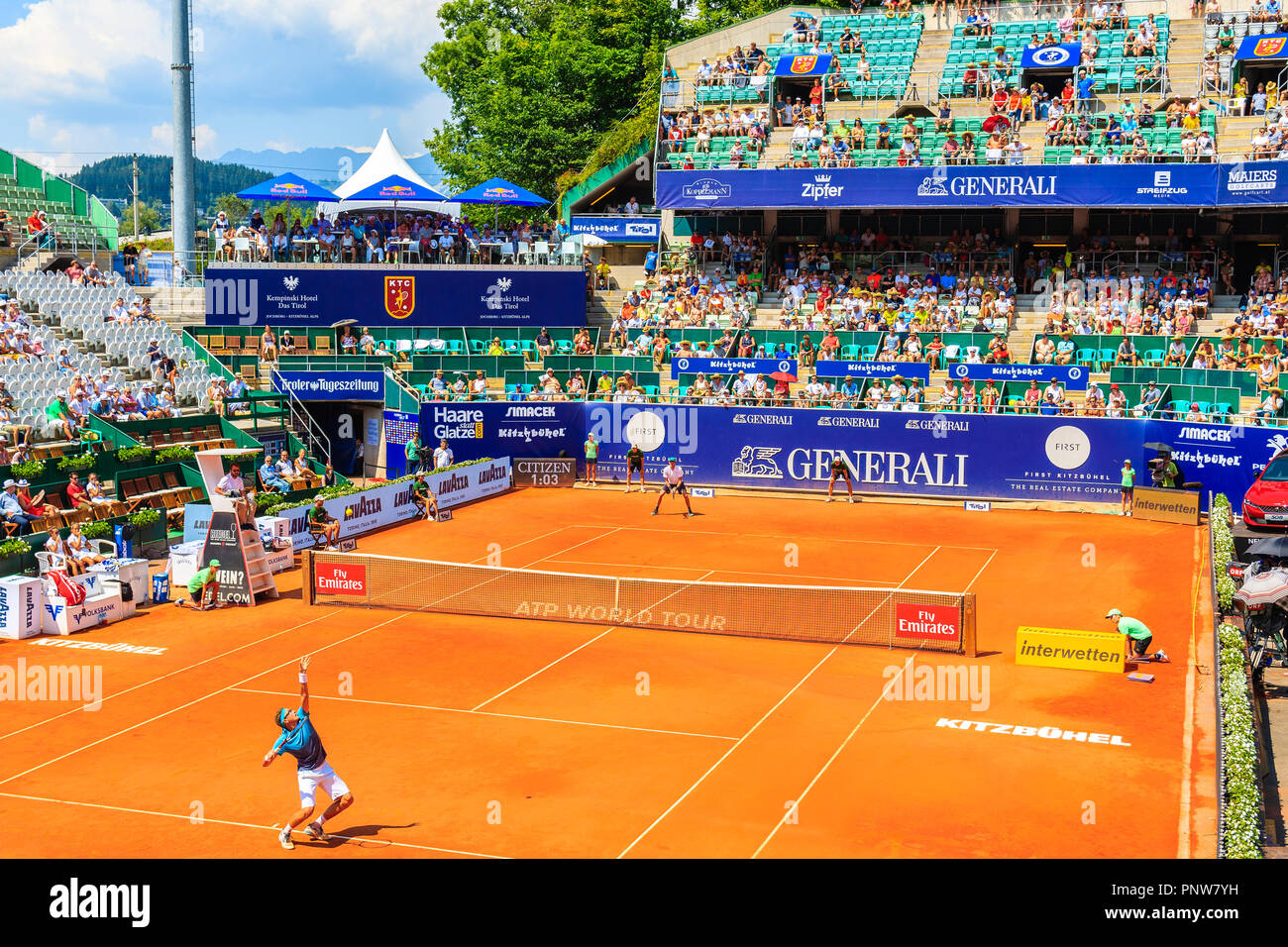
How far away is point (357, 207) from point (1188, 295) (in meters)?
31.5

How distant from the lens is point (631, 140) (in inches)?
2327

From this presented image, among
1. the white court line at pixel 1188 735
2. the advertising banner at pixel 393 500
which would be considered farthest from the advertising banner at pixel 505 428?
the white court line at pixel 1188 735

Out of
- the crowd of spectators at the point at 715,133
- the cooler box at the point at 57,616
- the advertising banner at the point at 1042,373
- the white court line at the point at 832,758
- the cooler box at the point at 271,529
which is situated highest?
the crowd of spectators at the point at 715,133

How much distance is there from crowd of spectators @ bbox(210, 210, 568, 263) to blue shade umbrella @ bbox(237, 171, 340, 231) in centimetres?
103

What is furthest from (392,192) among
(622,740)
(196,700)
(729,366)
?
(622,740)

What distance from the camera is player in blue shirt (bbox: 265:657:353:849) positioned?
13.4 m

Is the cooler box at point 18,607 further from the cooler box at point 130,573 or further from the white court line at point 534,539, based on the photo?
the white court line at point 534,539

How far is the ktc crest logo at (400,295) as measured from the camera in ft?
155

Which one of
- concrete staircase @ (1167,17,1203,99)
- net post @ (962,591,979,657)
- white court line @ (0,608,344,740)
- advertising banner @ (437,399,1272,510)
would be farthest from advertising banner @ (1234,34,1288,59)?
white court line @ (0,608,344,740)

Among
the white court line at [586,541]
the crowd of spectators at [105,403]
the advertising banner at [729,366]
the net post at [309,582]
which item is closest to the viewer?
the net post at [309,582]

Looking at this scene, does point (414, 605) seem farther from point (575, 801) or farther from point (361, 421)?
point (361, 421)

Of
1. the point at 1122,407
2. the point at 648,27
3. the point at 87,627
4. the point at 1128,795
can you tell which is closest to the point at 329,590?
the point at 87,627

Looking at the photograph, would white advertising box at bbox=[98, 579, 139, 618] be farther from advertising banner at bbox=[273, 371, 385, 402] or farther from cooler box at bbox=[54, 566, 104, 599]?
advertising banner at bbox=[273, 371, 385, 402]

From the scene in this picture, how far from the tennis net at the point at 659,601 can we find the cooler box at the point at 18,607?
5249 millimetres
